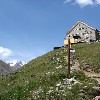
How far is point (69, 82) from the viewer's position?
3459 centimetres

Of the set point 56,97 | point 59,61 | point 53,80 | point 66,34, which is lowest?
point 56,97

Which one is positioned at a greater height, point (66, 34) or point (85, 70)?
point (66, 34)

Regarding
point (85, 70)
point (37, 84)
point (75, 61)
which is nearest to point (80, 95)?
point (37, 84)

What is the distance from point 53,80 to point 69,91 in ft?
20.9

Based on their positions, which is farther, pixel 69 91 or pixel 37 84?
pixel 37 84

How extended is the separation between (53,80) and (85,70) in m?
10.9

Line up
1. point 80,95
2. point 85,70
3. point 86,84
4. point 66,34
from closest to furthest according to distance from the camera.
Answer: point 80,95
point 86,84
point 85,70
point 66,34

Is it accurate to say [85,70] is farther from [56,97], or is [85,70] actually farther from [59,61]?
[56,97]

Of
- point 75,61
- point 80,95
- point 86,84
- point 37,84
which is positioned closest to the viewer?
point 80,95

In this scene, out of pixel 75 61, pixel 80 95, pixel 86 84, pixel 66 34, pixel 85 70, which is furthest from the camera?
pixel 66 34

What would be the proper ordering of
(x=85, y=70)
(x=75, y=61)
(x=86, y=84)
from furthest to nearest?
(x=75, y=61) → (x=85, y=70) → (x=86, y=84)

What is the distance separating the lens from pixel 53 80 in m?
37.6

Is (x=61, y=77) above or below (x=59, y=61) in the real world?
below

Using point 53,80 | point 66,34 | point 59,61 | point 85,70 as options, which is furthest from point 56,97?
point 66,34
